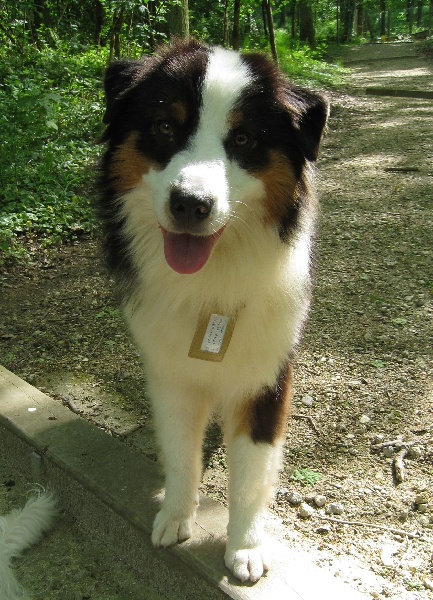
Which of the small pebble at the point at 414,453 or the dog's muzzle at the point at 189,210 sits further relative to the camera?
the small pebble at the point at 414,453

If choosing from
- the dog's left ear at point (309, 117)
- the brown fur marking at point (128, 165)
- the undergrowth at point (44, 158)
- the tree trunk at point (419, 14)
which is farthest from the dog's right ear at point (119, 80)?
the tree trunk at point (419, 14)

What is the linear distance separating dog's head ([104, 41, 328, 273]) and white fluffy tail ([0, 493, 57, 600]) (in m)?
1.15

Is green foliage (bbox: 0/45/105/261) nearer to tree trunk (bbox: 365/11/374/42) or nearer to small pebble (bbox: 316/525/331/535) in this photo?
small pebble (bbox: 316/525/331/535)

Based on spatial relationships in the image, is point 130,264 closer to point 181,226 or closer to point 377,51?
point 181,226

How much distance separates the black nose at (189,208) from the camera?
1686mm

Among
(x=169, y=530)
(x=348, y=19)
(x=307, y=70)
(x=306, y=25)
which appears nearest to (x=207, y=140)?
(x=169, y=530)

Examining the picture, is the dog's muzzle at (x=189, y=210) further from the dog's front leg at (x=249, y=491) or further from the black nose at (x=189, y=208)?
the dog's front leg at (x=249, y=491)

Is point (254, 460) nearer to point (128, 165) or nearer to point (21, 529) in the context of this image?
point (21, 529)

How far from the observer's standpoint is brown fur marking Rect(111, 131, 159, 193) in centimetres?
194

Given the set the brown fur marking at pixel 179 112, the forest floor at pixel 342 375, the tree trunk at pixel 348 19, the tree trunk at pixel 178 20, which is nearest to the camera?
the brown fur marking at pixel 179 112

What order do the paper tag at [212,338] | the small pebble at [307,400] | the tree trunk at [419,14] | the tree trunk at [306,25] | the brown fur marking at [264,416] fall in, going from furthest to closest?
1. the tree trunk at [419,14]
2. the tree trunk at [306,25]
3. the small pebble at [307,400]
4. the brown fur marking at [264,416]
5. the paper tag at [212,338]

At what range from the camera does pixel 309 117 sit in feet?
6.65

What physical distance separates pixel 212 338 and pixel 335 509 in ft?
3.11

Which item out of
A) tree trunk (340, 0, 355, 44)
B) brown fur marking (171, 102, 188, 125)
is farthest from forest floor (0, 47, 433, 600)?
tree trunk (340, 0, 355, 44)
